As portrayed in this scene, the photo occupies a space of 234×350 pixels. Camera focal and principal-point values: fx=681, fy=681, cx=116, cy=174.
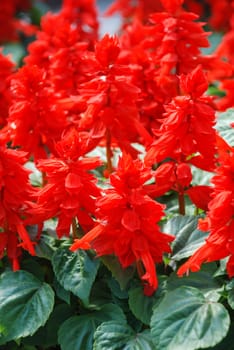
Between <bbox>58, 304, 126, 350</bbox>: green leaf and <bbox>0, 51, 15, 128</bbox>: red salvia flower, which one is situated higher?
<bbox>0, 51, 15, 128</bbox>: red salvia flower

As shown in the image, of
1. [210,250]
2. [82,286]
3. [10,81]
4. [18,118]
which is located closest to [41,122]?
[18,118]

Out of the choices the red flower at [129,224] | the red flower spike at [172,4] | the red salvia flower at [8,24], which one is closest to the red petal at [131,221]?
the red flower at [129,224]

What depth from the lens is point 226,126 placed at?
6.43ft

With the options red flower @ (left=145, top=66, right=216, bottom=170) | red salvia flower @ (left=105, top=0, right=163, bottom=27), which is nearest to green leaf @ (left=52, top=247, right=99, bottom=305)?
red flower @ (left=145, top=66, right=216, bottom=170)

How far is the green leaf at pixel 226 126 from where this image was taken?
1.92 m

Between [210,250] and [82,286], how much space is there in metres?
0.34

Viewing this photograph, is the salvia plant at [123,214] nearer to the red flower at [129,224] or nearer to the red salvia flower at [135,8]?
the red flower at [129,224]

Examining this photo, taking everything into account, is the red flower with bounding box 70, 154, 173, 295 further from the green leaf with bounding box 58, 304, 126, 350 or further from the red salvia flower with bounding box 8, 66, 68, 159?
the red salvia flower with bounding box 8, 66, 68, 159

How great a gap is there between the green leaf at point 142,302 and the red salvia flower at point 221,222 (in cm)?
12

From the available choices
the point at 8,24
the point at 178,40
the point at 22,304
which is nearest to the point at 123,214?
the point at 22,304

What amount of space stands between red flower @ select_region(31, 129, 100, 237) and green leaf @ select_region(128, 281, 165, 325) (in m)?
0.22

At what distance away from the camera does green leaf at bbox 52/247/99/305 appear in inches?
67.7

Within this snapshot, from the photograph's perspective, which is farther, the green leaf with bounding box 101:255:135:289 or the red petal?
the green leaf with bounding box 101:255:135:289

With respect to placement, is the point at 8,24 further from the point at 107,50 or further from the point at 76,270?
the point at 76,270
